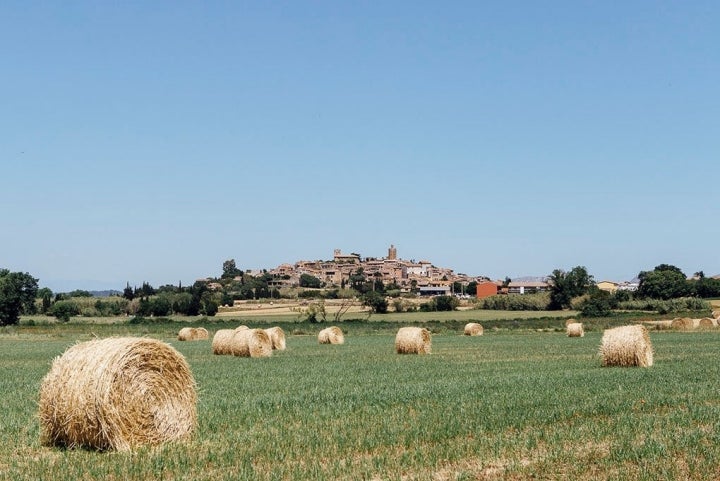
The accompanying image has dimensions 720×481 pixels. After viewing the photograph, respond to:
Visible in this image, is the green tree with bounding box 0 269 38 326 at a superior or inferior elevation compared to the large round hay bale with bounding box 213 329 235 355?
superior

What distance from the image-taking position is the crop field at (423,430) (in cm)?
1048

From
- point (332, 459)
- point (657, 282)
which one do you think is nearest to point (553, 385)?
point (332, 459)

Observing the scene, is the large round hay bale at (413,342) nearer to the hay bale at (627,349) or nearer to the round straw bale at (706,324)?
the hay bale at (627,349)

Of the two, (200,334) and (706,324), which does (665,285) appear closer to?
(706,324)

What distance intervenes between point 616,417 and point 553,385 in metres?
5.32

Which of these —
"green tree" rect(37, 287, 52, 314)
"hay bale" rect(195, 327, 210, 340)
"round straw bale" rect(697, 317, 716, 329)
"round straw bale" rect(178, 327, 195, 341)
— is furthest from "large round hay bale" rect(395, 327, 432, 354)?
"green tree" rect(37, 287, 52, 314)

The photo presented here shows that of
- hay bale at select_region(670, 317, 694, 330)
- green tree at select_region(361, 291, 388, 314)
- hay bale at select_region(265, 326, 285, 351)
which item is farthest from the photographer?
green tree at select_region(361, 291, 388, 314)

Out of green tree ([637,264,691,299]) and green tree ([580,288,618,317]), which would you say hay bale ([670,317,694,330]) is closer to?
green tree ([580,288,618,317])

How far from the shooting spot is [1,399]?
18281 mm

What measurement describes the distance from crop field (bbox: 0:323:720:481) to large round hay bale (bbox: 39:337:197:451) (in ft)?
1.00

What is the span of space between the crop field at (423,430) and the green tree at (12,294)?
79.8 m

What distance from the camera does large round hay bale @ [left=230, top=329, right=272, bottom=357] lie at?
1328 inches

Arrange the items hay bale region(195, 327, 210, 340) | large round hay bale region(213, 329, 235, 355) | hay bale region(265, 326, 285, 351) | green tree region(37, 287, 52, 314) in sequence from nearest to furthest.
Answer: large round hay bale region(213, 329, 235, 355)
hay bale region(265, 326, 285, 351)
hay bale region(195, 327, 210, 340)
green tree region(37, 287, 52, 314)

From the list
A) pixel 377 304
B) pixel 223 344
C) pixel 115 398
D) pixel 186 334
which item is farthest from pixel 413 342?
pixel 377 304
